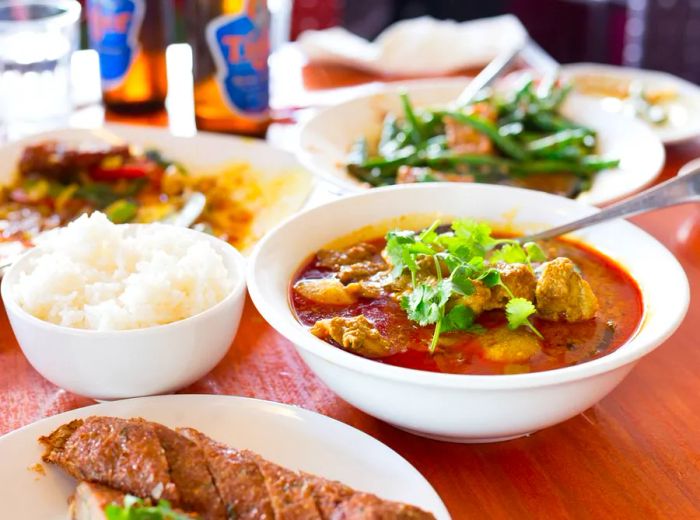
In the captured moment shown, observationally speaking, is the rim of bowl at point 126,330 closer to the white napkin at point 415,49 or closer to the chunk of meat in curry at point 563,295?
the chunk of meat in curry at point 563,295

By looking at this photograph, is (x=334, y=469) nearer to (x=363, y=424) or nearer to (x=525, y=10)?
(x=363, y=424)

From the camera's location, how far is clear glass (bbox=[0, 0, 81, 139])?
3336 mm

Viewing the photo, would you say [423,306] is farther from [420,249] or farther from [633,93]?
[633,93]

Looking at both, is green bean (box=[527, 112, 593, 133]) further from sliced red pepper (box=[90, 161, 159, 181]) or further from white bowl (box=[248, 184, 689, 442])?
sliced red pepper (box=[90, 161, 159, 181])

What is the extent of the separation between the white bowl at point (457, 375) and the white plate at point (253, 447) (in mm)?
93

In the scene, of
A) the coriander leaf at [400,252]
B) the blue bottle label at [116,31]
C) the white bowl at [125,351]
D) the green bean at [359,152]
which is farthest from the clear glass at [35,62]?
the coriander leaf at [400,252]

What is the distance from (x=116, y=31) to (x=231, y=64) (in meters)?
0.62

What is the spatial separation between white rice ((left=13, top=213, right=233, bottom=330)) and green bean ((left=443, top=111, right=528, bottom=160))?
1.43 metres

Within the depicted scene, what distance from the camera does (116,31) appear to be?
3.60 metres

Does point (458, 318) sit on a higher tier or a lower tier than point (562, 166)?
higher

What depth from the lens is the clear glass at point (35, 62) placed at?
3336 mm

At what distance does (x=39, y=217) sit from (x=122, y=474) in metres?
1.56

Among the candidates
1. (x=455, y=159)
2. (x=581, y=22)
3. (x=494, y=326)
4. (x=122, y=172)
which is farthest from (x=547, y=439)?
(x=581, y=22)

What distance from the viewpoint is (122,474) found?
143 cm
